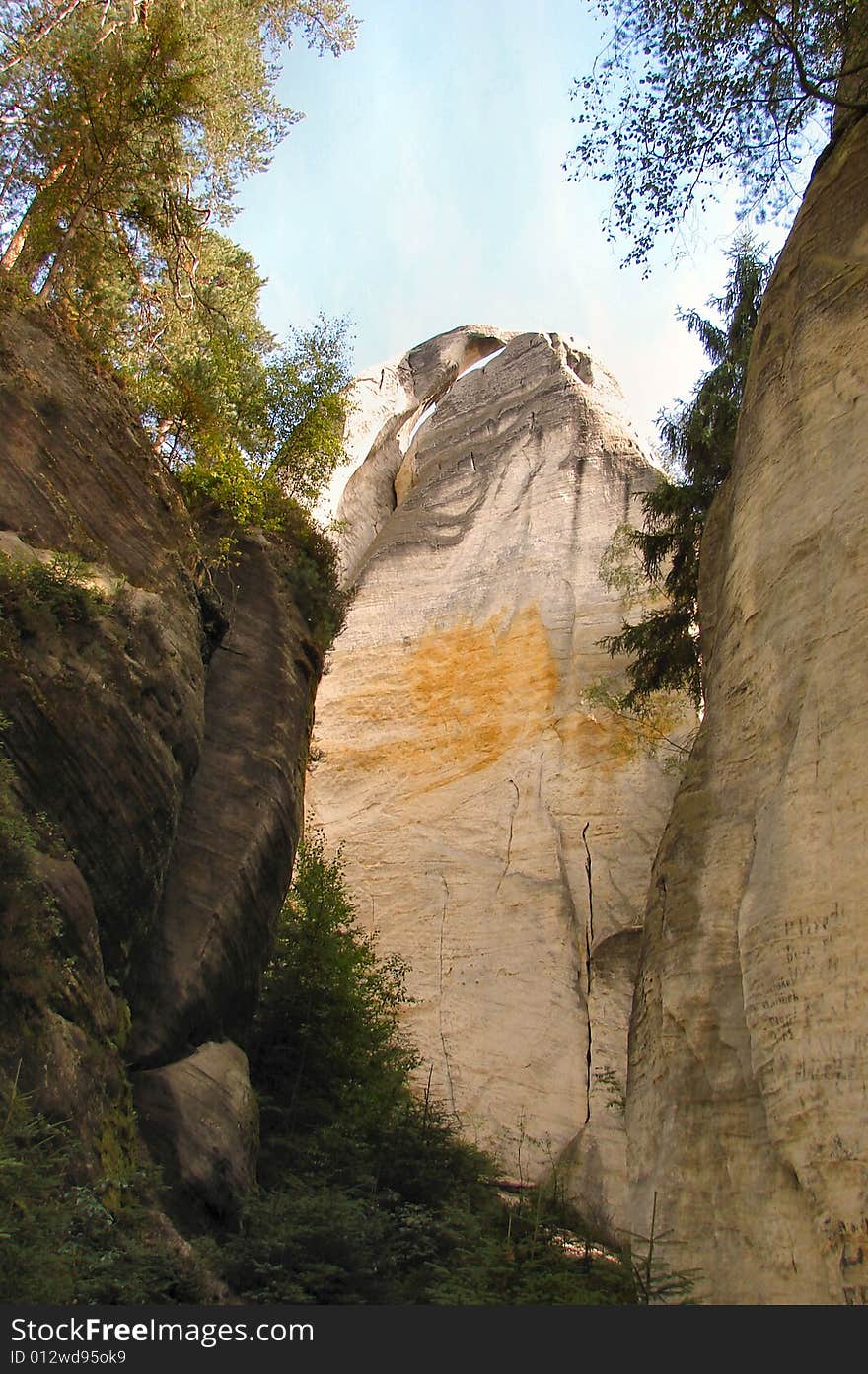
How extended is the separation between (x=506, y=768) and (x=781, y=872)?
1526 cm

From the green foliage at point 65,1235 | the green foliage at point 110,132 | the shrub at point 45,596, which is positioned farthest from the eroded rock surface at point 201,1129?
the green foliage at point 110,132

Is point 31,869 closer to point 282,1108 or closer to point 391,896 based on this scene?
point 282,1108

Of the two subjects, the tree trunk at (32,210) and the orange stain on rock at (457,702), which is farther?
the orange stain on rock at (457,702)

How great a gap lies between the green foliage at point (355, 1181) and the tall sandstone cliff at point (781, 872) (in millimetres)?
1391

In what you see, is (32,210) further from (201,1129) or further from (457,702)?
(457,702)

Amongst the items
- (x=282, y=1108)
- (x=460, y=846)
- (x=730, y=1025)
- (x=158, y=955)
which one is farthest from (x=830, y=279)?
(x=460, y=846)

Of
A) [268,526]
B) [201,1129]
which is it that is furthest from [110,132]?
[201,1129]

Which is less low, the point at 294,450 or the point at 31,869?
the point at 294,450

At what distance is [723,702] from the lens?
1221cm

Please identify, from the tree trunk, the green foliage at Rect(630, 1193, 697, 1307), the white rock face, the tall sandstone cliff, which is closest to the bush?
the tree trunk

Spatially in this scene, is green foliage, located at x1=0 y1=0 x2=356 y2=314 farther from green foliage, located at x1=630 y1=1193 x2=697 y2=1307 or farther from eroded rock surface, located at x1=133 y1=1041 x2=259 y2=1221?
green foliage, located at x1=630 y1=1193 x2=697 y2=1307

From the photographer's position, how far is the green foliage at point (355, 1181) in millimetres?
10742

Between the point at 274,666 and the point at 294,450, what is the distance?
3.83 meters

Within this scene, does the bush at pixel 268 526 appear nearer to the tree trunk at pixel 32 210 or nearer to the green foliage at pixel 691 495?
the tree trunk at pixel 32 210
